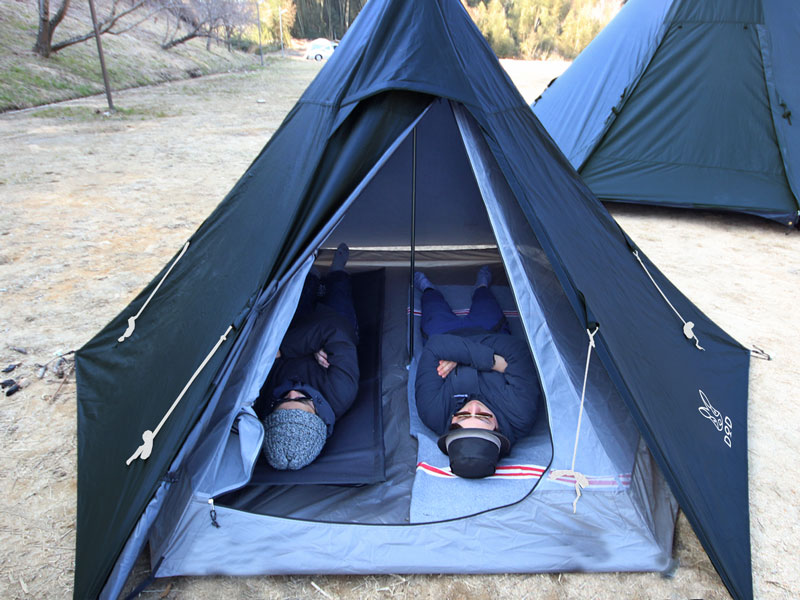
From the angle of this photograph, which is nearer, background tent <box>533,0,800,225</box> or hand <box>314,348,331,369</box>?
hand <box>314,348,331,369</box>

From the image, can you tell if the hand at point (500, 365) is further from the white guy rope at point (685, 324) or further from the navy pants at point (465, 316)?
the white guy rope at point (685, 324)

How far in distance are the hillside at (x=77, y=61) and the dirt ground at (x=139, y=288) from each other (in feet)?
6.59

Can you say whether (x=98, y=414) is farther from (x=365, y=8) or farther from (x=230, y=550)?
(x=365, y=8)

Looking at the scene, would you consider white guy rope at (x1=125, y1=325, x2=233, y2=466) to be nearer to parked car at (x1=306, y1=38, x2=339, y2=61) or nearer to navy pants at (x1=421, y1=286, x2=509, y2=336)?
navy pants at (x1=421, y1=286, x2=509, y2=336)

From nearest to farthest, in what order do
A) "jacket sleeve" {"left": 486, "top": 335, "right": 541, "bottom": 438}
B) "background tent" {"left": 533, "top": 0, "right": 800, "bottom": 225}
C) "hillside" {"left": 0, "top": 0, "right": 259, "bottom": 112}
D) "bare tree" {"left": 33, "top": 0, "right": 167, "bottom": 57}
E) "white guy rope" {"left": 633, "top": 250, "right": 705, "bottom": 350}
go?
"jacket sleeve" {"left": 486, "top": 335, "right": 541, "bottom": 438} → "white guy rope" {"left": 633, "top": 250, "right": 705, "bottom": 350} → "background tent" {"left": 533, "top": 0, "right": 800, "bottom": 225} → "hillside" {"left": 0, "top": 0, "right": 259, "bottom": 112} → "bare tree" {"left": 33, "top": 0, "right": 167, "bottom": 57}

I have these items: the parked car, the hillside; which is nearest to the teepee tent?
the hillside

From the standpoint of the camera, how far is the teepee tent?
1777mm

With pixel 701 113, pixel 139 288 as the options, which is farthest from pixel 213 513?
pixel 701 113

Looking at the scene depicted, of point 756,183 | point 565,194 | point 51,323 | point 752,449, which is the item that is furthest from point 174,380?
point 756,183

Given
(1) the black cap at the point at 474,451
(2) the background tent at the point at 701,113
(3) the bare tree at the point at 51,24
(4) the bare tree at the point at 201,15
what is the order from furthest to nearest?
(4) the bare tree at the point at 201,15 → (3) the bare tree at the point at 51,24 → (2) the background tent at the point at 701,113 → (1) the black cap at the point at 474,451

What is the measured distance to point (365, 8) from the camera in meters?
2.62

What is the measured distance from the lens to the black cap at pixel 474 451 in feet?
6.18

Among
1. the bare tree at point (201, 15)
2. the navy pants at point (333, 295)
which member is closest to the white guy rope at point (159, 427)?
the navy pants at point (333, 295)

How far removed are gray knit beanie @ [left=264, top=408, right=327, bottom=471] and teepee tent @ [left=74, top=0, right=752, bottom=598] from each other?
71 millimetres
